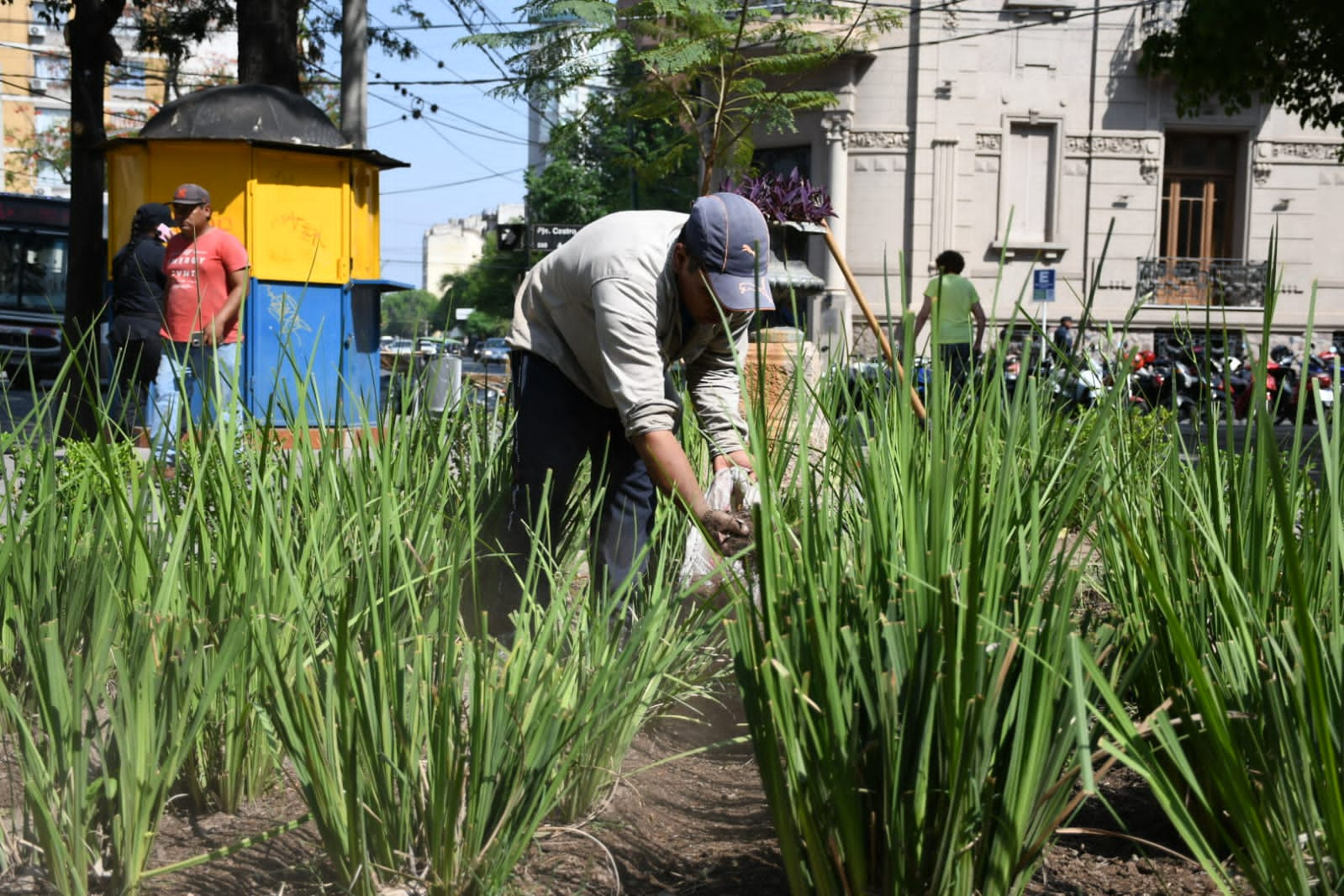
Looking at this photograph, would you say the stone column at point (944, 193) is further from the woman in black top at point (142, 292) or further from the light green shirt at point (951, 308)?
the light green shirt at point (951, 308)

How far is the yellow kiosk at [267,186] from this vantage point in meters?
9.44

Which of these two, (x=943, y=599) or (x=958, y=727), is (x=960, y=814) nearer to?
(x=958, y=727)

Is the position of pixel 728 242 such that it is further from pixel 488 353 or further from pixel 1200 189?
pixel 1200 189

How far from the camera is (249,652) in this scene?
2.04m

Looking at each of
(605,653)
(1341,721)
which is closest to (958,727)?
(1341,721)

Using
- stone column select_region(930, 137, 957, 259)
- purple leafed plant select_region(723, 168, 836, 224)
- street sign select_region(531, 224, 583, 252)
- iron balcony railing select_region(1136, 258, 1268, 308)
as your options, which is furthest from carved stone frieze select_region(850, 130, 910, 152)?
purple leafed plant select_region(723, 168, 836, 224)

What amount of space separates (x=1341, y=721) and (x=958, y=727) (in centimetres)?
40

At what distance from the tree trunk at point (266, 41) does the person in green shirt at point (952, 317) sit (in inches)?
226

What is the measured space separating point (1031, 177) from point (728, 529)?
24.0 m

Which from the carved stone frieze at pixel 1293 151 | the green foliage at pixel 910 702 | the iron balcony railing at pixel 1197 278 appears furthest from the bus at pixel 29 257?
the carved stone frieze at pixel 1293 151

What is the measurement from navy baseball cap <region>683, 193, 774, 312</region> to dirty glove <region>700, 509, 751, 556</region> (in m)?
0.42

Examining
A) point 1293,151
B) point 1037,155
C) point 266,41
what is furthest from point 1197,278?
point 266,41

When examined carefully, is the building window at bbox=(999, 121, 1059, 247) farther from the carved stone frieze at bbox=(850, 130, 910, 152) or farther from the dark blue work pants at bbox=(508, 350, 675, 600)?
the dark blue work pants at bbox=(508, 350, 675, 600)

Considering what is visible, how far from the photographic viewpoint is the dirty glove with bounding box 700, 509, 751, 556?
2.63 metres
